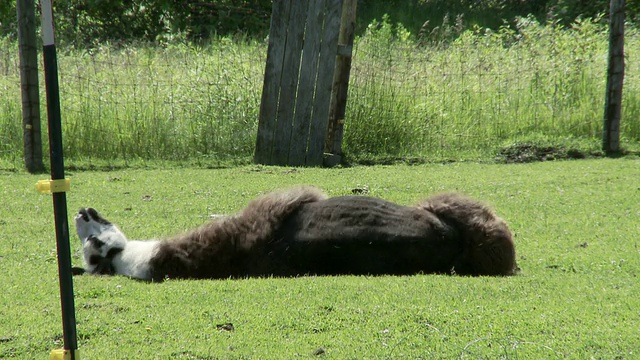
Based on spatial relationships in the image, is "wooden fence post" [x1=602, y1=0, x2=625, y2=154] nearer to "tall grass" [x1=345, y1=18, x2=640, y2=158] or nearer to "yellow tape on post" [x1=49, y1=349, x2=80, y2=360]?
"tall grass" [x1=345, y1=18, x2=640, y2=158]

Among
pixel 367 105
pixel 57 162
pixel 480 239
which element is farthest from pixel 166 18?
pixel 57 162

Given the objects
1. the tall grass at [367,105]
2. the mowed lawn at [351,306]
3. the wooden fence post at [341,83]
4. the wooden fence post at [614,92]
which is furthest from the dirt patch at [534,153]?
the mowed lawn at [351,306]

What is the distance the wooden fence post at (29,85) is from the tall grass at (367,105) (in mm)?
960

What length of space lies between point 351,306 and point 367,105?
8.10 meters

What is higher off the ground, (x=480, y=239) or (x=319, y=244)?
(x=480, y=239)

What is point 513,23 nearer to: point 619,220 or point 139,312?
point 619,220

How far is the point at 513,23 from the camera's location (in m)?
25.2

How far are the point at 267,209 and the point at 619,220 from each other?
3825mm

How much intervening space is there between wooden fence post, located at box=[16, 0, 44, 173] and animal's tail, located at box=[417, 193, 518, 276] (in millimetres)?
6784

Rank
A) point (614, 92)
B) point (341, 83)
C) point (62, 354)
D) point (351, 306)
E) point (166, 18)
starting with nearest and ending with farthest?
point (62, 354), point (351, 306), point (341, 83), point (614, 92), point (166, 18)

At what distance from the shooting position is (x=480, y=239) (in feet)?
18.6

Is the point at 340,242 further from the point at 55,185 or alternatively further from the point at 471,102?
the point at 471,102

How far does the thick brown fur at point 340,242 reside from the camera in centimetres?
552

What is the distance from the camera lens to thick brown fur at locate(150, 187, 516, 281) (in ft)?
18.1
